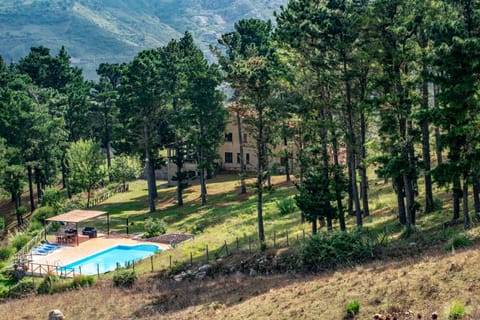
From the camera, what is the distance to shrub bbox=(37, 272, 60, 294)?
3266cm

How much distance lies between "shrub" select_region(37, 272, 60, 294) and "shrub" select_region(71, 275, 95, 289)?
58.2 inches

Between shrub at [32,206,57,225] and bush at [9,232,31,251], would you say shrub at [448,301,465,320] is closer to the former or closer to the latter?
bush at [9,232,31,251]

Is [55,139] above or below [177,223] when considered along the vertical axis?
above

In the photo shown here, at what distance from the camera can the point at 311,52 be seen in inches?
1374

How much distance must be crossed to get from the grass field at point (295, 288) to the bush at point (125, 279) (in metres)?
0.48

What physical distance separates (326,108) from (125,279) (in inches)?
628

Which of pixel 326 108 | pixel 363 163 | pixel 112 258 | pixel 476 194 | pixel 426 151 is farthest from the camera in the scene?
pixel 112 258

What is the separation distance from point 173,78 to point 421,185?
3163 cm

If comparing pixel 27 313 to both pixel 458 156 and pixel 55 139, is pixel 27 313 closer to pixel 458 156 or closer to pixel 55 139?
pixel 458 156

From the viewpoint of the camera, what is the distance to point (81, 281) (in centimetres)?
3203

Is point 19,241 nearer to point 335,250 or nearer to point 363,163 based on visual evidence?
point 363,163

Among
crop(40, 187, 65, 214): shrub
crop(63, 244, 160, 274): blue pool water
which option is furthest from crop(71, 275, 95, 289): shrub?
crop(40, 187, 65, 214): shrub

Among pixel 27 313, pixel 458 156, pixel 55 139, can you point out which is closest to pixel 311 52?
pixel 458 156

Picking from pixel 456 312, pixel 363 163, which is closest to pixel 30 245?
pixel 363 163
